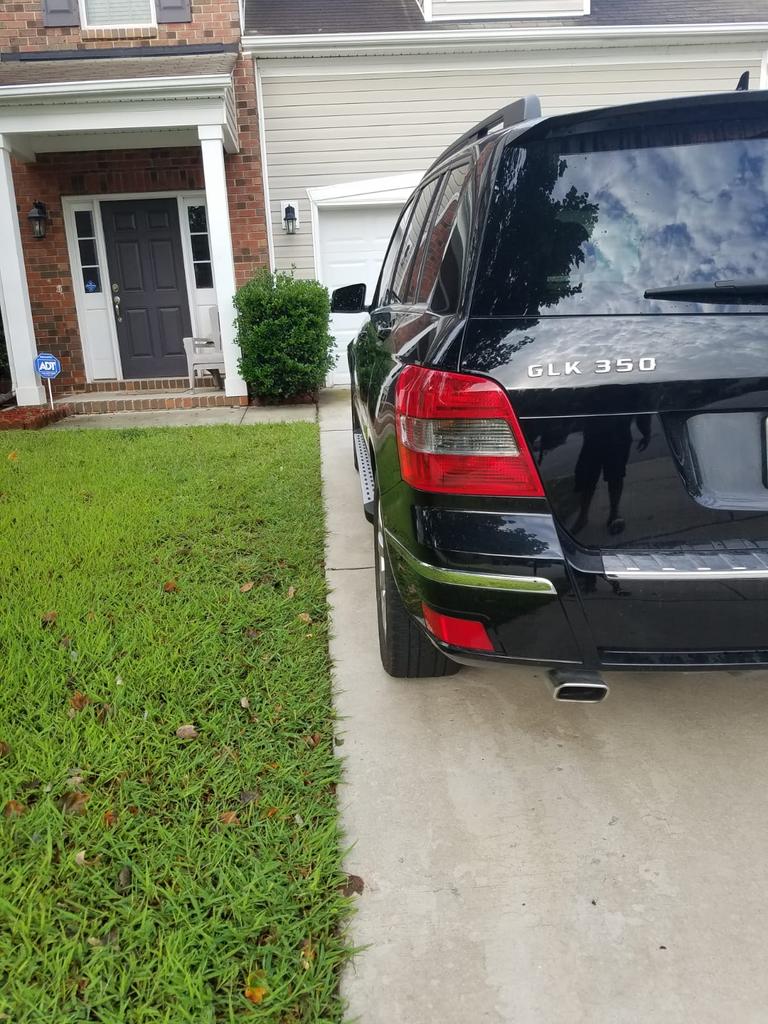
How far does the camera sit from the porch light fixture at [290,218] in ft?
33.2

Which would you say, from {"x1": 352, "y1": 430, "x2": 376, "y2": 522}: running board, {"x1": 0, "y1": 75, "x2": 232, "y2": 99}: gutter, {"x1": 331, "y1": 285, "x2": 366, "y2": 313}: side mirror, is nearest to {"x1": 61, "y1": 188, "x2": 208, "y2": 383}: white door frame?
{"x1": 0, "y1": 75, "x2": 232, "y2": 99}: gutter

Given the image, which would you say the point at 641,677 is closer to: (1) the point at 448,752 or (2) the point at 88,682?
(1) the point at 448,752

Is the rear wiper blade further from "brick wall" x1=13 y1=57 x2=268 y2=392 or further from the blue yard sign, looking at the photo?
"brick wall" x1=13 y1=57 x2=268 y2=392

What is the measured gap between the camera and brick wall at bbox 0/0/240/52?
31.9 ft

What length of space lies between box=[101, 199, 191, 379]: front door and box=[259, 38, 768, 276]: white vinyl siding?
153 centimetres

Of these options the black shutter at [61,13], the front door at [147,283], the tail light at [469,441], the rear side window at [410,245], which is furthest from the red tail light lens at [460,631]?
the black shutter at [61,13]

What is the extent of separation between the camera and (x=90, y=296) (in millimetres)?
10555

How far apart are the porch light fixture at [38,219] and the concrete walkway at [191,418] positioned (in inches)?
111

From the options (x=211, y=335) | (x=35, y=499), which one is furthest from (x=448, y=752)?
(x=211, y=335)

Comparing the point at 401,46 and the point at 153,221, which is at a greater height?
the point at 401,46

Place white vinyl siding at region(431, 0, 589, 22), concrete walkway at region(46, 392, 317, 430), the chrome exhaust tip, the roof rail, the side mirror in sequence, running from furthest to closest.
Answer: white vinyl siding at region(431, 0, 589, 22)
concrete walkway at region(46, 392, 317, 430)
the side mirror
the roof rail
the chrome exhaust tip

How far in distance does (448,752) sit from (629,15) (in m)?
11.5

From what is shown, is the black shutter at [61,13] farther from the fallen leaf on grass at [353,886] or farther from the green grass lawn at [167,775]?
the fallen leaf on grass at [353,886]

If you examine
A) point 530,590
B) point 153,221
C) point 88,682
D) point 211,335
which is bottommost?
point 88,682
